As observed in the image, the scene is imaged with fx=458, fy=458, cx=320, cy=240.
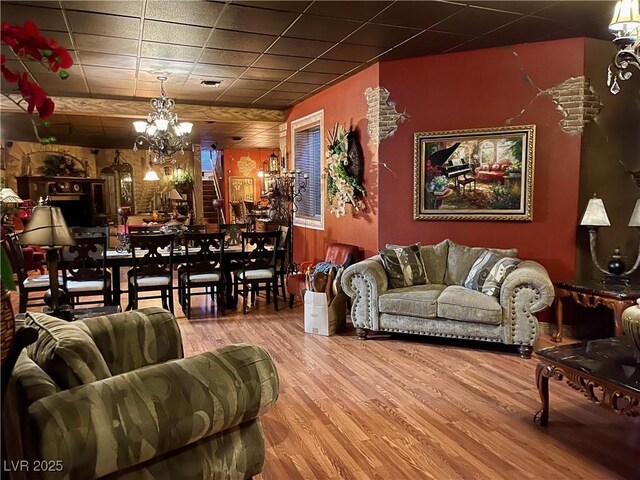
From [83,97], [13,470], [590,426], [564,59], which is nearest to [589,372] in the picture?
[590,426]

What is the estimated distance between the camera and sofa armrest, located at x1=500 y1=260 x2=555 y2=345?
3.72m

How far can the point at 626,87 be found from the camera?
430cm

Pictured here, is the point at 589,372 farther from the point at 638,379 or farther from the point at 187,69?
the point at 187,69

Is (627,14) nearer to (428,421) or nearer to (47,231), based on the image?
(428,421)

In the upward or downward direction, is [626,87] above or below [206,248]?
above

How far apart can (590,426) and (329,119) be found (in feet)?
14.4

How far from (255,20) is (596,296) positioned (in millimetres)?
3561

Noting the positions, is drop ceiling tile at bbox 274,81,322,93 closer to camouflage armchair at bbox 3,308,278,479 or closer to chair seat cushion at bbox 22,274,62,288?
chair seat cushion at bbox 22,274,62,288

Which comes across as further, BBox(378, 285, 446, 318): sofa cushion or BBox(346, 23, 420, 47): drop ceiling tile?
BBox(378, 285, 446, 318): sofa cushion

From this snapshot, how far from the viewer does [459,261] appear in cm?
450

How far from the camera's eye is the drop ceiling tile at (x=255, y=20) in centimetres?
336

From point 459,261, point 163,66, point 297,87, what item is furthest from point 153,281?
point 459,261

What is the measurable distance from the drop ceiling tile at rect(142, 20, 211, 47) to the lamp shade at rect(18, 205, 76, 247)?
6.15 feet

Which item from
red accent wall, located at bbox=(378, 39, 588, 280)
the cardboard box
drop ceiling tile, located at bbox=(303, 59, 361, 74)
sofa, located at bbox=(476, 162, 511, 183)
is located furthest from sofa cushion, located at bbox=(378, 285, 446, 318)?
drop ceiling tile, located at bbox=(303, 59, 361, 74)
